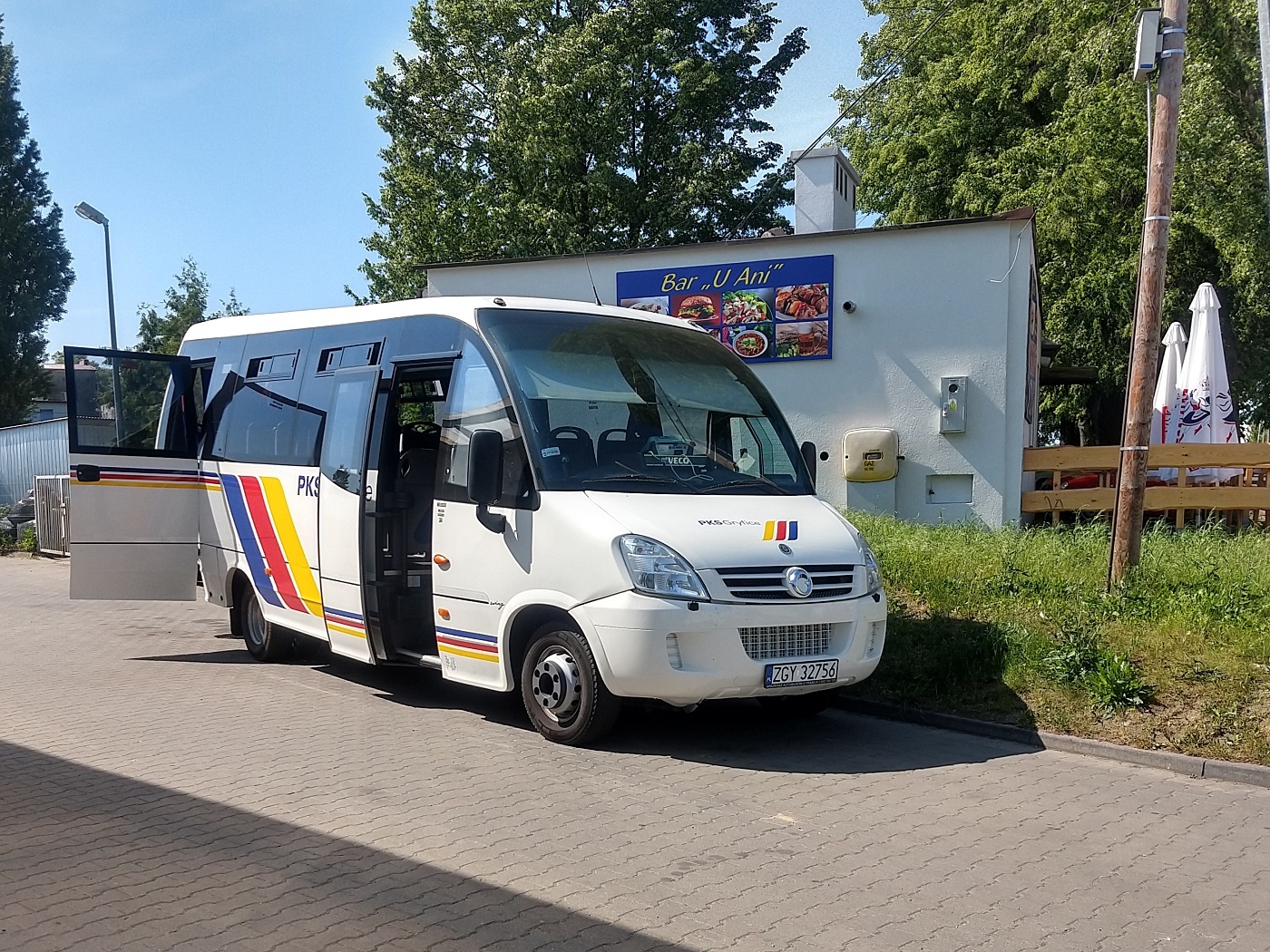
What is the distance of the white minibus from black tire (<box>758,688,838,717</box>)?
0.09 ft

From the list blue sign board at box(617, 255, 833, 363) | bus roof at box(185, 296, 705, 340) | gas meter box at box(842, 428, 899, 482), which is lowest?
gas meter box at box(842, 428, 899, 482)

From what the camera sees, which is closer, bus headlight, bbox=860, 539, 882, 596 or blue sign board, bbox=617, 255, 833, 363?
bus headlight, bbox=860, 539, 882, 596

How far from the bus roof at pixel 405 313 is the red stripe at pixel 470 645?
7.03 ft

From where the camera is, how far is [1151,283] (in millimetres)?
9281

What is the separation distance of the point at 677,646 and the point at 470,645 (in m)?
1.73

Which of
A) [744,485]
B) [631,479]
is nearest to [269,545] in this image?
[631,479]

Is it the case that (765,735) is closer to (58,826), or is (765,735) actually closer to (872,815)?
(872,815)

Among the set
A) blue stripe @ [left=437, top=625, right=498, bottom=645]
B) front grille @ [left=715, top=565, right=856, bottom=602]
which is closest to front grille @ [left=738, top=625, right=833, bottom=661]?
front grille @ [left=715, top=565, right=856, bottom=602]

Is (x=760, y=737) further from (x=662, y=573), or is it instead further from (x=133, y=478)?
(x=133, y=478)

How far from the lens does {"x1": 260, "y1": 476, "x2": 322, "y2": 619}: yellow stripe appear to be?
952 centimetres

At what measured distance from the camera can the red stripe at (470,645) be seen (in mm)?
7707

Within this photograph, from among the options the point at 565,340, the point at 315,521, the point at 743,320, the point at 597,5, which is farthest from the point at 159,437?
the point at 597,5

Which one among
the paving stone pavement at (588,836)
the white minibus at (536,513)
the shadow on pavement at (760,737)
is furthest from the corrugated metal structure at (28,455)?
the shadow on pavement at (760,737)

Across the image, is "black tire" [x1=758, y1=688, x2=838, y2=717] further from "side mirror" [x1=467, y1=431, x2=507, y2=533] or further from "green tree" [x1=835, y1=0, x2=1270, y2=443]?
"green tree" [x1=835, y1=0, x2=1270, y2=443]
